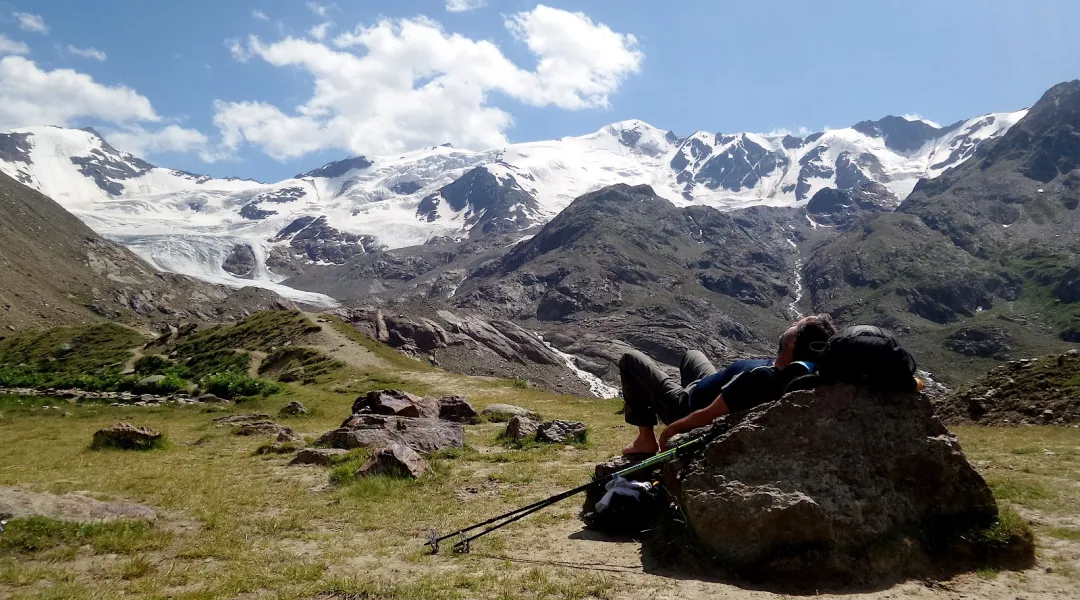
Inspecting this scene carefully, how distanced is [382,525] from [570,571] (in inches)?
147

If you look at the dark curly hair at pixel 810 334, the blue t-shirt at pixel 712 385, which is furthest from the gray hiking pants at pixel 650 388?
the dark curly hair at pixel 810 334

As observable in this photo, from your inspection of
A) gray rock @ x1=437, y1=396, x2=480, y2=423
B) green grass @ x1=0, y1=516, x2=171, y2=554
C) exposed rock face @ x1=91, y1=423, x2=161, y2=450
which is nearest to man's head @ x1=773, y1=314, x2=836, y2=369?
green grass @ x1=0, y1=516, x2=171, y2=554

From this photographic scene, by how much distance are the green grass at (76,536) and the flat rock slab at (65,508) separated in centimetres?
28

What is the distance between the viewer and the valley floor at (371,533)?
689cm

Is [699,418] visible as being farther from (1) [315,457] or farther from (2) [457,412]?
(2) [457,412]

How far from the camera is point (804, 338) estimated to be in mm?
8781

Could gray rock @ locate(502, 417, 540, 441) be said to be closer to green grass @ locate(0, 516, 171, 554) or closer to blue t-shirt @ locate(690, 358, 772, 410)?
blue t-shirt @ locate(690, 358, 772, 410)

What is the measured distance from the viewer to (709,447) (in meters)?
7.86

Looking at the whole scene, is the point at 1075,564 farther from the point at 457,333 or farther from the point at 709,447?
the point at 457,333

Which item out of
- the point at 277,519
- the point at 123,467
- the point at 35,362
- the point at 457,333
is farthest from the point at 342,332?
the point at 457,333

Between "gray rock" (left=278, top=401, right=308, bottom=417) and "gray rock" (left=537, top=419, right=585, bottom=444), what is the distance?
14.2m

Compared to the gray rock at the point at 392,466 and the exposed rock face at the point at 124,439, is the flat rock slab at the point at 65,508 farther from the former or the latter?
the exposed rock face at the point at 124,439

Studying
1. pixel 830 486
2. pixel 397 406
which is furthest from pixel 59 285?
pixel 830 486

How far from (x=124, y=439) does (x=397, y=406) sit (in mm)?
7944
